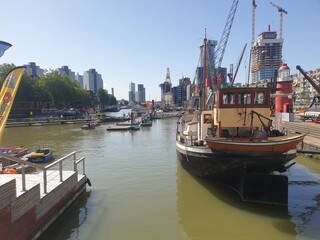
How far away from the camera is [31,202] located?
32.0ft

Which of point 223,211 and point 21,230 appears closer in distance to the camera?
point 21,230

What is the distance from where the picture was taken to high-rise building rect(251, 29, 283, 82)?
128m

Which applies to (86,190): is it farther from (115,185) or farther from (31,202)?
(31,202)

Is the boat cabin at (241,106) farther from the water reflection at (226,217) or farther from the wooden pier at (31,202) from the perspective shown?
the wooden pier at (31,202)

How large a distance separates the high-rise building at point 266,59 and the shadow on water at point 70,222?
11063cm

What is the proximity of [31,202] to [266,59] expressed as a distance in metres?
149

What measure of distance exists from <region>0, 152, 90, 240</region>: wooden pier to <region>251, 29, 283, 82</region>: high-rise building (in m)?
112

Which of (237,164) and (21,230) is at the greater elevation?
(237,164)

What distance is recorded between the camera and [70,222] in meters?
12.7

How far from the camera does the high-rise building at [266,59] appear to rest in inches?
5054

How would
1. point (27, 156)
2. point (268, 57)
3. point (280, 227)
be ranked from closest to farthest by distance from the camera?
point (280, 227)
point (27, 156)
point (268, 57)

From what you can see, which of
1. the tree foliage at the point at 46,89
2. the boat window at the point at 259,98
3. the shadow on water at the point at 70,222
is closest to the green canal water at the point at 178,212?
the shadow on water at the point at 70,222

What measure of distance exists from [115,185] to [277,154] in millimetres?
10828

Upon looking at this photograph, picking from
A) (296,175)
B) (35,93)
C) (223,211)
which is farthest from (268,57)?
(223,211)
